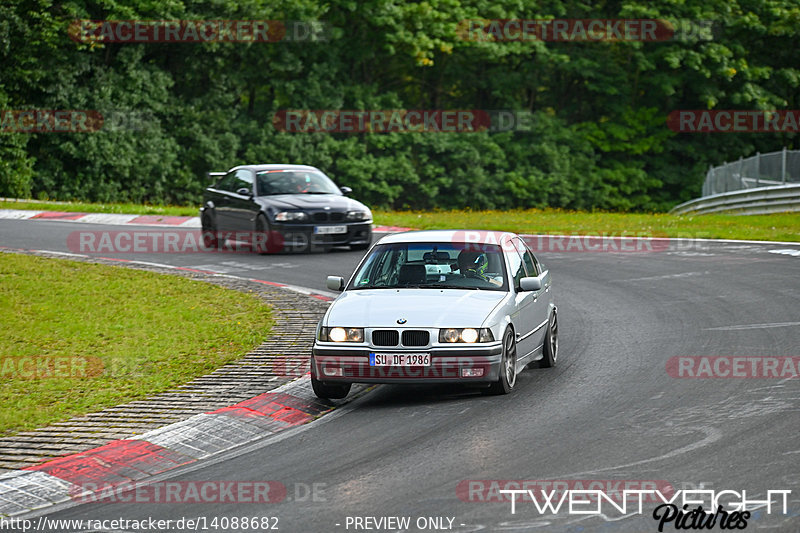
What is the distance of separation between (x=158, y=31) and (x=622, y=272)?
27.2 metres

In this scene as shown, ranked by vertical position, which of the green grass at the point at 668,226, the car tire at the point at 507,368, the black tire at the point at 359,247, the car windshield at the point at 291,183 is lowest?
the green grass at the point at 668,226

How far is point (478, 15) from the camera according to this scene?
52.0m

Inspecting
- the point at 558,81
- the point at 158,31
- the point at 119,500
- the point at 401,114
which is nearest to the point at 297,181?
the point at 119,500

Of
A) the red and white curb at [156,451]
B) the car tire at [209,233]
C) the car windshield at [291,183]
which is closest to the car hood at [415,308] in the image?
the red and white curb at [156,451]

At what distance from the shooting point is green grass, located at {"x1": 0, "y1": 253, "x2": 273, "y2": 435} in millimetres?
9781

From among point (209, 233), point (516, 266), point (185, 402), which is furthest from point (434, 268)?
point (209, 233)

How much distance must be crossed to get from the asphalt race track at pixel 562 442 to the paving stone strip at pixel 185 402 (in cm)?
99

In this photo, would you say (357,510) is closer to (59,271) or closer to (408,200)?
(59,271)

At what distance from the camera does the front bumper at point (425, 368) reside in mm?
9094

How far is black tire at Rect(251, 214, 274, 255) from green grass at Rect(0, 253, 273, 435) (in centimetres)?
359

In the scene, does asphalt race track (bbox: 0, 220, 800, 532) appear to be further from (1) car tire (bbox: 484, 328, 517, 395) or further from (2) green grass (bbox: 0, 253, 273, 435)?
(2) green grass (bbox: 0, 253, 273, 435)

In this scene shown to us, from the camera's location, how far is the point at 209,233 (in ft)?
73.6

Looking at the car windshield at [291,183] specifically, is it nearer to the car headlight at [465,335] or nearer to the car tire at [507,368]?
the car tire at [507,368]

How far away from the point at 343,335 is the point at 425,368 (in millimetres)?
753
